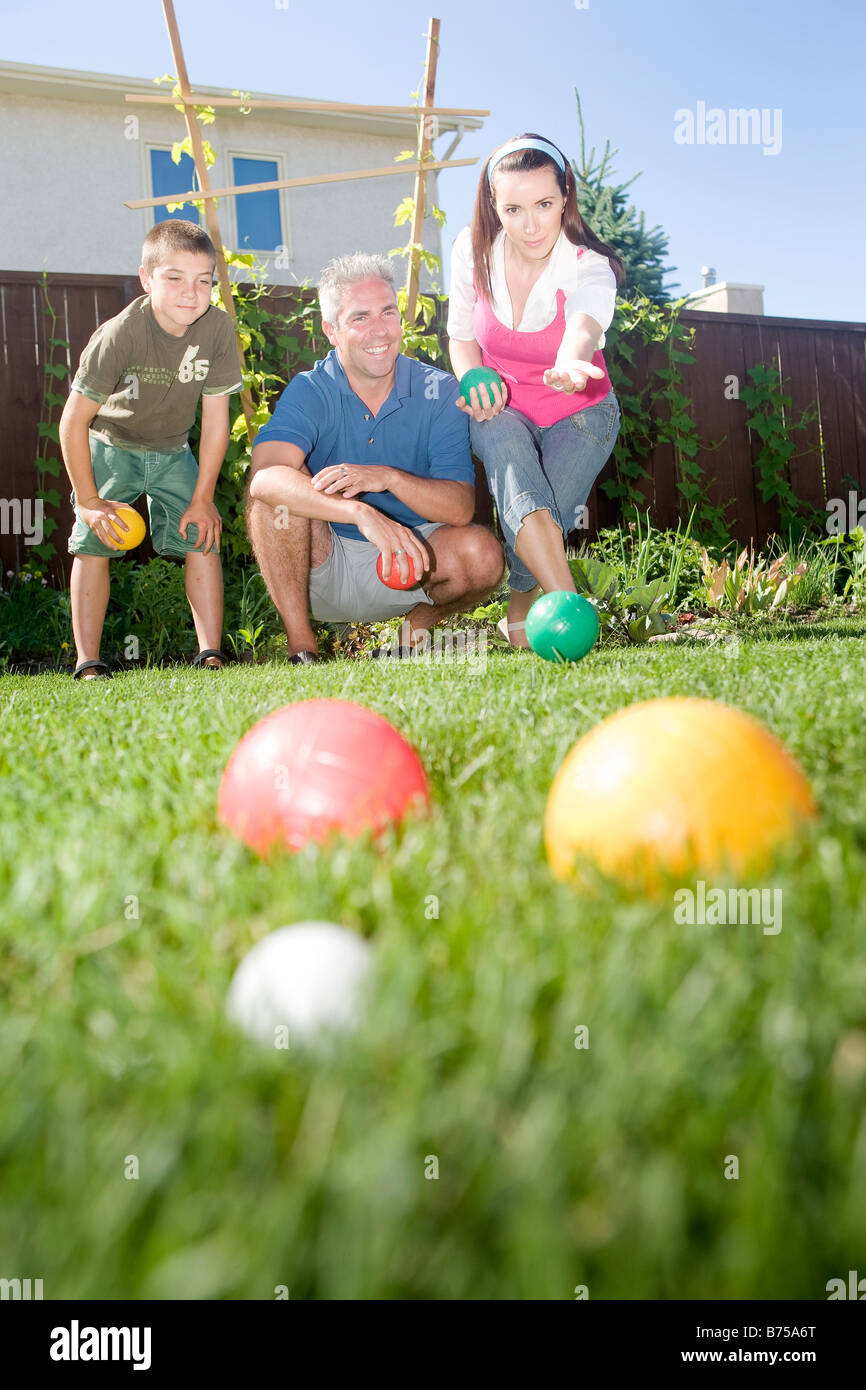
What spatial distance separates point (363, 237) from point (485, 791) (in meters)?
13.0

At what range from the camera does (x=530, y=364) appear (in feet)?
15.6

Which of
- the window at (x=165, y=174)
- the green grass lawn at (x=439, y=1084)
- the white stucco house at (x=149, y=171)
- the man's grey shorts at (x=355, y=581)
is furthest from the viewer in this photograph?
the window at (x=165, y=174)

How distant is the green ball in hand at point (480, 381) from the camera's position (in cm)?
450

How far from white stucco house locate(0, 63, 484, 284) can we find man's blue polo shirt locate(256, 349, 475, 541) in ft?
25.8

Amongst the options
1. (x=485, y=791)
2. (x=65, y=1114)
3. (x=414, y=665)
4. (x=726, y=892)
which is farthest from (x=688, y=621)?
(x=65, y=1114)

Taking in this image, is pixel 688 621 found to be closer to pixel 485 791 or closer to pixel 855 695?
pixel 855 695

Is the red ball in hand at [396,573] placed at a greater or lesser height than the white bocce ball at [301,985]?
greater

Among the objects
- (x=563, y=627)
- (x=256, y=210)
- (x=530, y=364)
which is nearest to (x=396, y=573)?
(x=563, y=627)

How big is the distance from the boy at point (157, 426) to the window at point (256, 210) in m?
8.65

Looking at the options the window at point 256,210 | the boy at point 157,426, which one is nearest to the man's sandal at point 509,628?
the boy at point 157,426

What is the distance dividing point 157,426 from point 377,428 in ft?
3.60

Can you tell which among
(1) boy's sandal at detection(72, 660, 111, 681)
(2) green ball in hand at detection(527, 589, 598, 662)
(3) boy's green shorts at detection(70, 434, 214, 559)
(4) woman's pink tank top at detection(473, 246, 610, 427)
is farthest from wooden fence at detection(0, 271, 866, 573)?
(2) green ball in hand at detection(527, 589, 598, 662)

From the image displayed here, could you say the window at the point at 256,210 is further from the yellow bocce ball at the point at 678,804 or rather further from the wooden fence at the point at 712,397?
the yellow bocce ball at the point at 678,804

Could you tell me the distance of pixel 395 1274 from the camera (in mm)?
708
